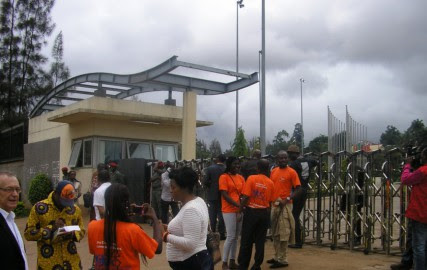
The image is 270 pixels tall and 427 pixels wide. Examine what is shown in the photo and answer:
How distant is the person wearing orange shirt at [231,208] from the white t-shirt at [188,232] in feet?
11.0

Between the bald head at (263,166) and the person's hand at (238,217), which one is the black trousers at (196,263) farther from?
the person's hand at (238,217)

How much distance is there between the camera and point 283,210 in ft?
27.4

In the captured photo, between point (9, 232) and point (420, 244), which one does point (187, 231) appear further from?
point (420, 244)

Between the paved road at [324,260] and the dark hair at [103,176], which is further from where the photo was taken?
the paved road at [324,260]

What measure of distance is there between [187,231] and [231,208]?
360cm

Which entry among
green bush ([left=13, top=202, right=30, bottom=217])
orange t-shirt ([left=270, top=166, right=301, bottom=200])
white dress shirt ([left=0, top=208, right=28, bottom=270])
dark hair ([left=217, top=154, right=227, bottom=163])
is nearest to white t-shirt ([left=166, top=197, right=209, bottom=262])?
white dress shirt ([left=0, top=208, right=28, bottom=270])

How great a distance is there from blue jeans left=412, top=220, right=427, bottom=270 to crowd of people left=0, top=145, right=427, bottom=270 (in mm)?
12

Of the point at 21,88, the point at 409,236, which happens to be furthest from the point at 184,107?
the point at 21,88

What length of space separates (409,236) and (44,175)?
1605cm

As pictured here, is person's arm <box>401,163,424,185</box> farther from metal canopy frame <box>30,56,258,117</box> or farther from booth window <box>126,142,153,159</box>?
booth window <box>126,142,153,159</box>

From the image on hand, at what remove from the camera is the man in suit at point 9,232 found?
340 cm

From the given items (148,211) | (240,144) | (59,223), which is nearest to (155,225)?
(148,211)

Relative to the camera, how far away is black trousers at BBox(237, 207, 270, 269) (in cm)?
728

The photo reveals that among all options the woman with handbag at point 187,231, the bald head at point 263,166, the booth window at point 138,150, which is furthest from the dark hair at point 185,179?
the booth window at point 138,150
